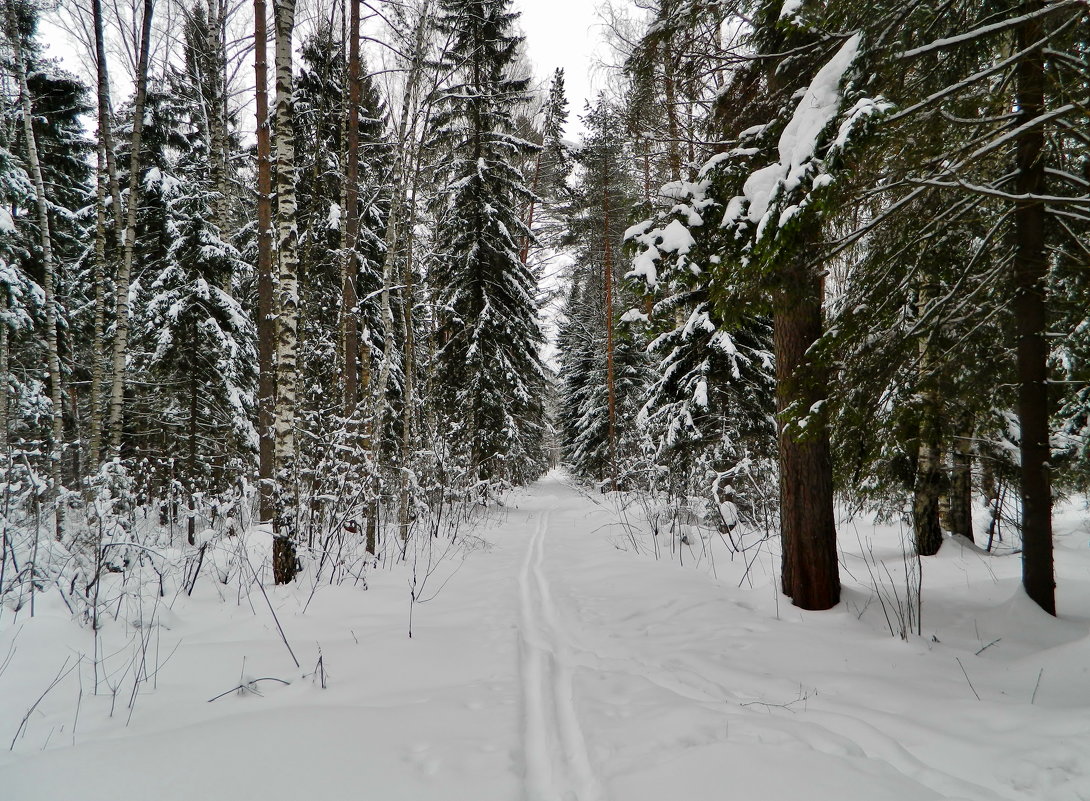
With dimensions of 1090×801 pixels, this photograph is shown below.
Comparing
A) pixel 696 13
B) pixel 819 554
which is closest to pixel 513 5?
pixel 696 13

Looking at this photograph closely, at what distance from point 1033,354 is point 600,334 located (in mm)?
18034

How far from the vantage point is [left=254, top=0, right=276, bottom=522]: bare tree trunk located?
5.50m

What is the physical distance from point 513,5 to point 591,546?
14136 millimetres

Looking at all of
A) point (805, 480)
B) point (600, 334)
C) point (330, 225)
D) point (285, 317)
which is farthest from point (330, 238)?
point (600, 334)

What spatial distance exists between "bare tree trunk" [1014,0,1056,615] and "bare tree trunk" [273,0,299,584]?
682 cm

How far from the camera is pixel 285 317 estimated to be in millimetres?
5613

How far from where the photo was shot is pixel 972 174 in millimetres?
4168

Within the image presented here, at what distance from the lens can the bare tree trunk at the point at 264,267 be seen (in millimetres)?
5496

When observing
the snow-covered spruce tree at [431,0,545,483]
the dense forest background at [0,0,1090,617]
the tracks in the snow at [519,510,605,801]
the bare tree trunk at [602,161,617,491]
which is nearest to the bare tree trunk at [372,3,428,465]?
the dense forest background at [0,0,1090,617]

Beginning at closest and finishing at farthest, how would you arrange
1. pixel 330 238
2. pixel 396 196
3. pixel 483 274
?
pixel 396 196
pixel 330 238
pixel 483 274

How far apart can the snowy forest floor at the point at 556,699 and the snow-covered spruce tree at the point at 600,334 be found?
20.6 ft

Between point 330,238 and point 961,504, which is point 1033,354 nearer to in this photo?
point 961,504

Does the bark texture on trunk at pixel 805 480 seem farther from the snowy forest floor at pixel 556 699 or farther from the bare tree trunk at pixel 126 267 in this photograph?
the bare tree trunk at pixel 126 267

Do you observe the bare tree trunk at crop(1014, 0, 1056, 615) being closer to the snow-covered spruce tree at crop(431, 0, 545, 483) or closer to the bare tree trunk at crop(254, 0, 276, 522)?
the bare tree trunk at crop(254, 0, 276, 522)
